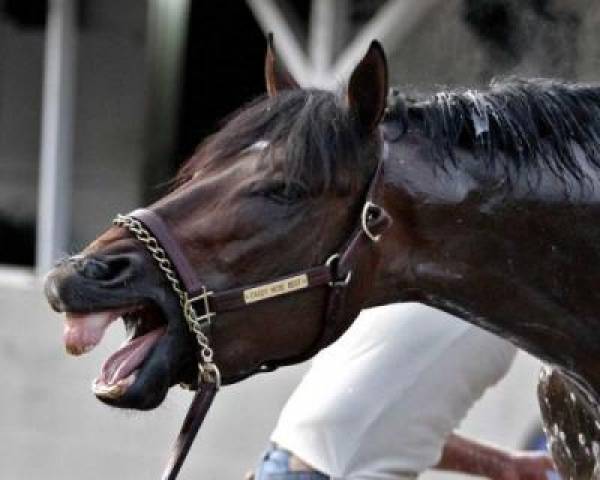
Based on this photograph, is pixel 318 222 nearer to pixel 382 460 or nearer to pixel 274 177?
pixel 274 177

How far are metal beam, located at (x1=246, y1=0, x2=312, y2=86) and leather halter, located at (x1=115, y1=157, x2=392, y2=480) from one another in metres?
3.42

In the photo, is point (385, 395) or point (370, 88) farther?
point (385, 395)

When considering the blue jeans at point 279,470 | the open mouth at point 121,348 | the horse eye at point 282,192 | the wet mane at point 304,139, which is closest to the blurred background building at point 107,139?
the blue jeans at point 279,470

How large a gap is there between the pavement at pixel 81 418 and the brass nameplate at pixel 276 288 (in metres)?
3.54

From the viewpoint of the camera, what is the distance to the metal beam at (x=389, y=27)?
581 cm

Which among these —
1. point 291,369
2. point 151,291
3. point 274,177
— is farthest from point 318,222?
point 291,369

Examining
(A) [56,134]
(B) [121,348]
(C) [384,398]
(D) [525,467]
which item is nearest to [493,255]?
(B) [121,348]

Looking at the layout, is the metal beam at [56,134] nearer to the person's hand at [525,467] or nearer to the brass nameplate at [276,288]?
the person's hand at [525,467]

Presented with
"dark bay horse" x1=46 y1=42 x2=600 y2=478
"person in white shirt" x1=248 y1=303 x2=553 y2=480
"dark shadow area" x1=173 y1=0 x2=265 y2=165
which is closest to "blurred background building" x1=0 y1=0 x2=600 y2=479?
"dark shadow area" x1=173 y1=0 x2=265 y2=165

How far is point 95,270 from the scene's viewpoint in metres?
2.56

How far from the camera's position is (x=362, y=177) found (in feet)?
9.13

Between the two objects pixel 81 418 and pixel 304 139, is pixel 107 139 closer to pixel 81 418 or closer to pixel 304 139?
pixel 81 418

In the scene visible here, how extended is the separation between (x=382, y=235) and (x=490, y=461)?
1602mm

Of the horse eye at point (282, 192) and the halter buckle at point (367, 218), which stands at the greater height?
the horse eye at point (282, 192)
